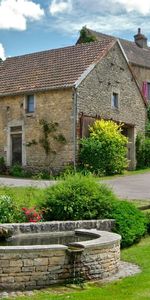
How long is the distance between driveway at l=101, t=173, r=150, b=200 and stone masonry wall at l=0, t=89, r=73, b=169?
360 cm

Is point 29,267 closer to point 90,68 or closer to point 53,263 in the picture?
point 53,263

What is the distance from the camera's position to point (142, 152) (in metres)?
32.0

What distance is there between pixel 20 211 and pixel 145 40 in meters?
40.0

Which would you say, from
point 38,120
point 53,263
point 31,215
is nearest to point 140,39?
point 38,120

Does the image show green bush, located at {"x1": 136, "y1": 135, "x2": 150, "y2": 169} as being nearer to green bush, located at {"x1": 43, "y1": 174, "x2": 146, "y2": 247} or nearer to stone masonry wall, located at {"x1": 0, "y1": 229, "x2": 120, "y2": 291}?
green bush, located at {"x1": 43, "y1": 174, "x2": 146, "y2": 247}

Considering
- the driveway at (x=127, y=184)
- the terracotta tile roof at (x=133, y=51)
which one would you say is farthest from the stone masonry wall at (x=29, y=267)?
the terracotta tile roof at (x=133, y=51)

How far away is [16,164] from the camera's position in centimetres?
2914

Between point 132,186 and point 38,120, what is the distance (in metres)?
8.79

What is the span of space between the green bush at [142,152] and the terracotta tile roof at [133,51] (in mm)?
10103

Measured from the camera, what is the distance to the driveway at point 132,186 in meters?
17.8

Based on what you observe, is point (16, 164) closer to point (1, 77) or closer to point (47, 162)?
point (47, 162)


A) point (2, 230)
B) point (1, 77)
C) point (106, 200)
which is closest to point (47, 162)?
point (1, 77)

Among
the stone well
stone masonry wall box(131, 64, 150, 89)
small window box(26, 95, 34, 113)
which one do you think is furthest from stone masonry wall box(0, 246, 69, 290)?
stone masonry wall box(131, 64, 150, 89)

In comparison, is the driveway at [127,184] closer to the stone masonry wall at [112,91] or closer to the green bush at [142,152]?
the green bush at [142,152]
